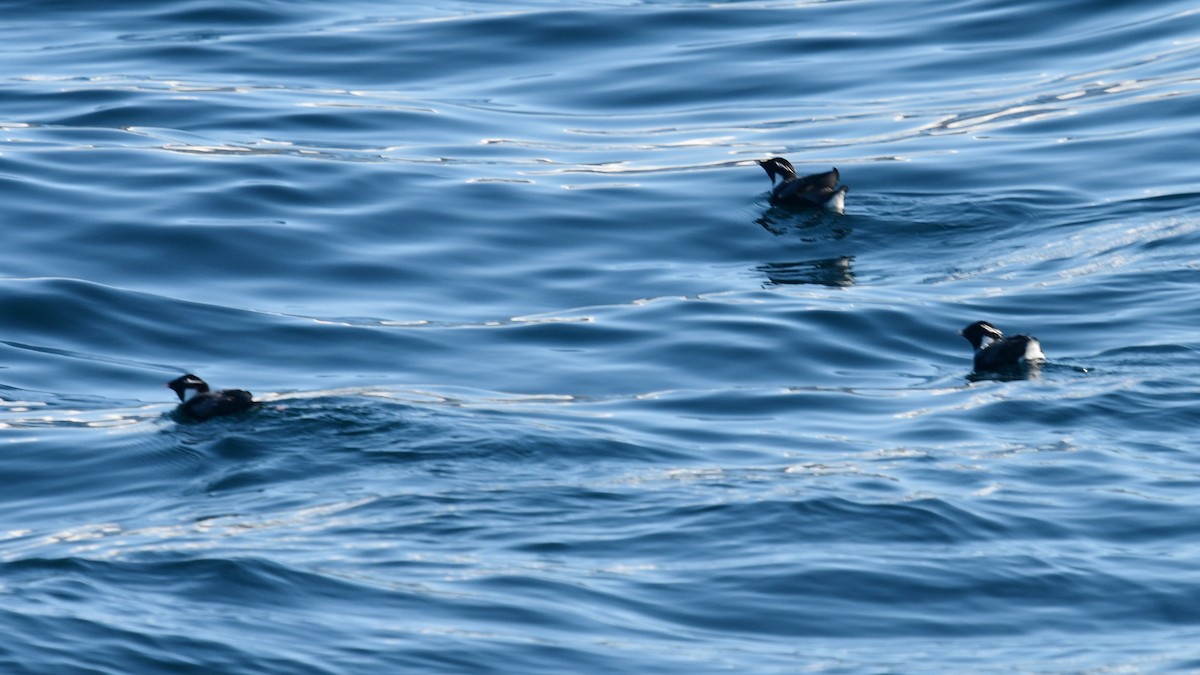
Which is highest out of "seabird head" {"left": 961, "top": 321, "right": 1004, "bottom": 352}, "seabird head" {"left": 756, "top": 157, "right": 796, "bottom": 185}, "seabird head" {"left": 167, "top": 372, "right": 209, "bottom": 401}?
"seabird head" {"left": 756, "top": 157, "right": 796, "bottom": 185}

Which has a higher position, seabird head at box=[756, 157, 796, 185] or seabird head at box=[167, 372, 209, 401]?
seabird head at box=[756, 157, 796, 185]

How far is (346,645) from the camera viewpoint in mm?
7535

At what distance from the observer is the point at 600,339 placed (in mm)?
13516

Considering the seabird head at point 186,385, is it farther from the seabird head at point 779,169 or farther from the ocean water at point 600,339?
the seabird head at point 779,169

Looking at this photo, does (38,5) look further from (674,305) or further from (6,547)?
(6,547)

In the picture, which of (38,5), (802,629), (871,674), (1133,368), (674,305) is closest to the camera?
(871,674)

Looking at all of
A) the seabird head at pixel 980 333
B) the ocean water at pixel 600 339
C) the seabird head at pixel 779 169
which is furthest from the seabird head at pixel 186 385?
the seabird head at pixel 779 169

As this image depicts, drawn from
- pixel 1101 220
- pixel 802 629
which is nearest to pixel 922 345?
pixel 1101 220

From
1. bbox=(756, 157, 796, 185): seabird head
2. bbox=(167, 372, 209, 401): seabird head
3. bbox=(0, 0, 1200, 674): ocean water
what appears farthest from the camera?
bbox=(756, 157, 796, 185): seabird head

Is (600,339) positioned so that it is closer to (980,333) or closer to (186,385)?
(980,333)

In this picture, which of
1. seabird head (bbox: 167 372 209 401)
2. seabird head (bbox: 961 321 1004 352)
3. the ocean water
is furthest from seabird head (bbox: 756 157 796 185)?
seabird head (bbox: 167 372 209 401)

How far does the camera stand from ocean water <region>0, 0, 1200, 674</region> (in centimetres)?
801

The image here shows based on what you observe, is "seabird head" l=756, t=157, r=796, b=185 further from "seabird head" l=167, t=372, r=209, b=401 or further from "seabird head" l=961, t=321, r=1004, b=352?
"seabird head" l=167, t=372, r=209, b=401

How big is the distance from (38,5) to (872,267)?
54.8 feet
